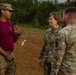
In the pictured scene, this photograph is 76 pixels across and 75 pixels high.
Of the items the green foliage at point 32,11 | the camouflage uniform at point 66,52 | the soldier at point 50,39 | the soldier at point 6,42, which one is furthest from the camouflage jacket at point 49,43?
the green foliage at point 32,11

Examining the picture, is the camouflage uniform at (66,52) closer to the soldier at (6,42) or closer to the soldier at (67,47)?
the soldier at (67,47)

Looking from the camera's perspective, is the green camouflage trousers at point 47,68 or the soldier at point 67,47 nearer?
the soldier at point 67,47

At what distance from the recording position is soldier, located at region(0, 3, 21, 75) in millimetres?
5516

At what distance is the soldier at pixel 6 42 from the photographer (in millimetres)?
5516

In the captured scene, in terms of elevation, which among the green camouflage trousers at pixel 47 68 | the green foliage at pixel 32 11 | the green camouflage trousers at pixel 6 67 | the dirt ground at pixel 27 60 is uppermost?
the green camouflage trousers at pixel 6 67

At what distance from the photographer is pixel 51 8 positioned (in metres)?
27.3

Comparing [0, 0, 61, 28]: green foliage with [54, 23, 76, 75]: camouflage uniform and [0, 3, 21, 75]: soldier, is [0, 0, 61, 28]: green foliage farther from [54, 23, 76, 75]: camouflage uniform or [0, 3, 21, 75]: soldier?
[54, 23, 76, 75]: camouflage uniform

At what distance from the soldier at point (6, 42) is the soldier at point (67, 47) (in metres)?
1.20

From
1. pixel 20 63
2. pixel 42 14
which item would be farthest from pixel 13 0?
pixel 20 63

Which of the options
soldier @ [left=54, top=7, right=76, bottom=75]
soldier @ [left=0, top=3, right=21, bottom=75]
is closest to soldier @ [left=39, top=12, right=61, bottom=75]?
soldier @ [left=0, top=3, right=21, bottom=75]

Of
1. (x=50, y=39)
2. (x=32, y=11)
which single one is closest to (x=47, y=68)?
(x=50, y=39)

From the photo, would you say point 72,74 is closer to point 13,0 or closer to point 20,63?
point 20,63

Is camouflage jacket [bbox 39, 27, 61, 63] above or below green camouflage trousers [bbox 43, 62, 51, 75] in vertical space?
above

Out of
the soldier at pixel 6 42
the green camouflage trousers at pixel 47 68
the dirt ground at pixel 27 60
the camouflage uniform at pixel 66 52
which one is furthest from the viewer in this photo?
the dirt ground at pixel 27 60
